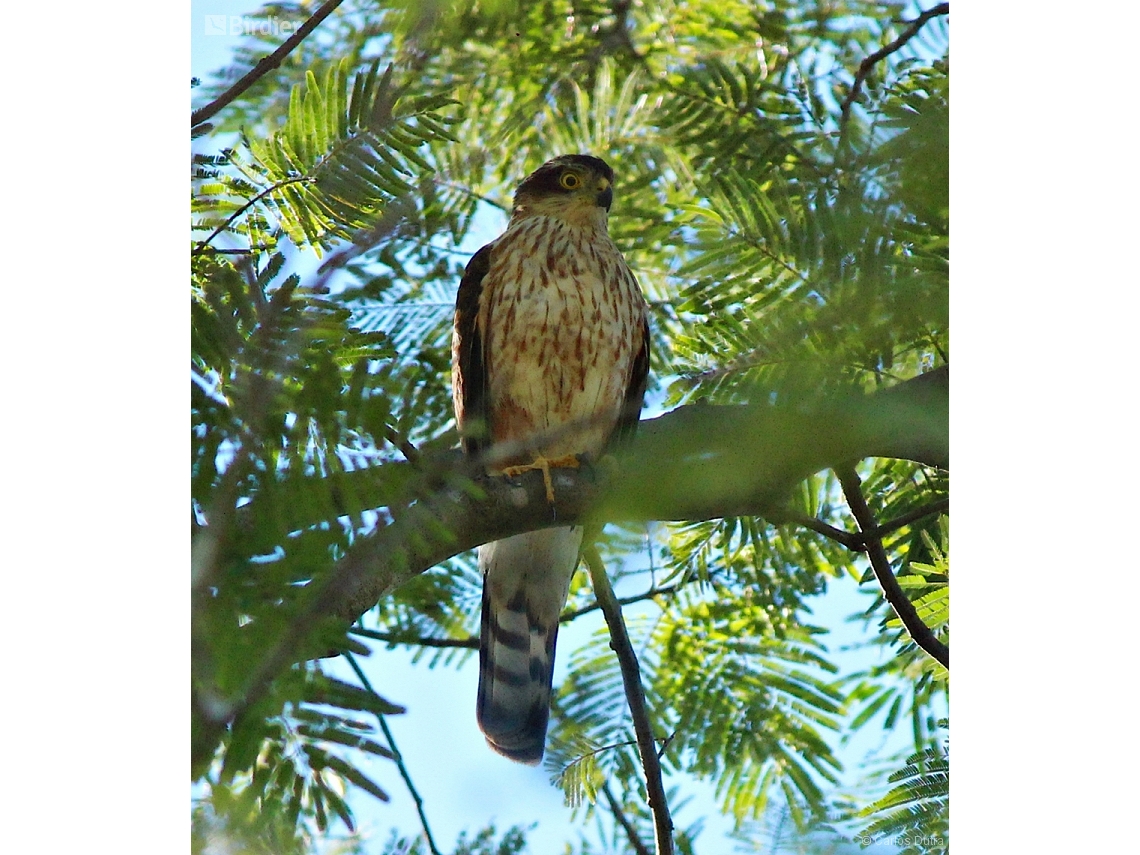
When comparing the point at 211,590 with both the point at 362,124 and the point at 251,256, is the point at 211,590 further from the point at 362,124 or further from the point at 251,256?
the point at 362,124

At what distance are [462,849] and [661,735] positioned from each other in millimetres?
431

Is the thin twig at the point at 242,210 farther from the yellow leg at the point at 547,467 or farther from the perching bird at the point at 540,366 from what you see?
the yellow leg at the point at 547,467

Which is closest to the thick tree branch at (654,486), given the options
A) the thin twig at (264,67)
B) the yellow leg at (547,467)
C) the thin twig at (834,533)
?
the thin twig at (834,533)

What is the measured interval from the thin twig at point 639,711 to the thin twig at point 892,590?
46 centimetres

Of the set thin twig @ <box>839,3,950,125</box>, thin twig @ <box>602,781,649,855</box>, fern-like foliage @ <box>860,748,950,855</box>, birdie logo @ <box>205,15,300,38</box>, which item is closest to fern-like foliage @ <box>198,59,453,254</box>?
birdie logo @ <box>205,15,300,38</box>

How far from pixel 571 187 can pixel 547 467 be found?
28.9 inches

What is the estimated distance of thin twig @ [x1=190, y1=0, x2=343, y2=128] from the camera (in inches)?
81.0

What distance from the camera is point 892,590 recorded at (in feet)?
6.57

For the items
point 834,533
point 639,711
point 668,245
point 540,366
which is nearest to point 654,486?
point 834,533

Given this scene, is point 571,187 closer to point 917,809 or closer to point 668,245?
point 668,245

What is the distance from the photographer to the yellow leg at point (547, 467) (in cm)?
195
